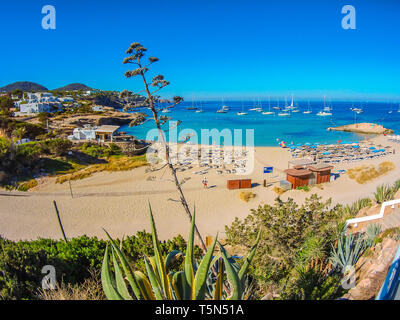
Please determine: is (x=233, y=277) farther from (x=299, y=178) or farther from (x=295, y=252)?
(x=299, y=178)

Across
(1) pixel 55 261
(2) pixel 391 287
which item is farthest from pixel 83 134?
(2) pixel 391 287

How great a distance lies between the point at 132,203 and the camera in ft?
44.4

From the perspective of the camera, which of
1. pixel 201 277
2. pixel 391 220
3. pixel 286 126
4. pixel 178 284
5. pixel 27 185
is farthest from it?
pixel 286 126

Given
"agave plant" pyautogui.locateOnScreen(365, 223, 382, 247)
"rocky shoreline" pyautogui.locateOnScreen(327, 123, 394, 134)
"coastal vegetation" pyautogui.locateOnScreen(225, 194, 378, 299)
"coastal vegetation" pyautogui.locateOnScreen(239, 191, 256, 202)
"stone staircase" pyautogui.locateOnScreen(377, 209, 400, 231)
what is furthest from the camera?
"rocky shoreline" pyautogui.locateOnScreen(327, 123, 394, 134)

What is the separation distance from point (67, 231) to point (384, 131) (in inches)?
2047

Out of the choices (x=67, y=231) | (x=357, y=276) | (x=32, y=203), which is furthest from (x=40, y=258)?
(x=32, y=203)

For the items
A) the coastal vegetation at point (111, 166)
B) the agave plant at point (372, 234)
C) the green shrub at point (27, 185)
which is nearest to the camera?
the agave plant at point (372, 234)

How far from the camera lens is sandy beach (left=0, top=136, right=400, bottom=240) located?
10.6m

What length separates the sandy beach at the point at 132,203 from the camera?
10609 millimetres

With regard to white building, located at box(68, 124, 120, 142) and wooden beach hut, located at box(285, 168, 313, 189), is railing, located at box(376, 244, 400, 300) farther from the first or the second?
white building, located at box(68, 124, 120, 142)

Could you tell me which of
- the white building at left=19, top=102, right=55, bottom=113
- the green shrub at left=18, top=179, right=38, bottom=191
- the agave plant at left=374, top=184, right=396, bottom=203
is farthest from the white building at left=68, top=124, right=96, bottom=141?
the agave plant at left=374, top=184, right=396, bottom=203

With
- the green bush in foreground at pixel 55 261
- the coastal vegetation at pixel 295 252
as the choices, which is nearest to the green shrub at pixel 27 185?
the green bush in foreground at pixel 55 261

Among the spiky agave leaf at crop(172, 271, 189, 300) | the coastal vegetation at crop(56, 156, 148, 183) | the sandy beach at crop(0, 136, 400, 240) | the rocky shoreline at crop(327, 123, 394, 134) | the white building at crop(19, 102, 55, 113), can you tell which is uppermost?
the white building at crop(19, 102, 55, 113)

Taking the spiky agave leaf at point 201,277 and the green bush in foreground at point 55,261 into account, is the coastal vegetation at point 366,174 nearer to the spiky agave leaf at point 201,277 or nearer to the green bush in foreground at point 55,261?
the green bush in foreground at point 55,261
